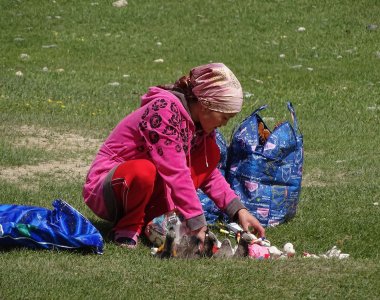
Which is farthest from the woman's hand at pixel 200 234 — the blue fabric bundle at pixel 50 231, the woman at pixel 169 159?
the blue fabric bundle at pixel 50 231

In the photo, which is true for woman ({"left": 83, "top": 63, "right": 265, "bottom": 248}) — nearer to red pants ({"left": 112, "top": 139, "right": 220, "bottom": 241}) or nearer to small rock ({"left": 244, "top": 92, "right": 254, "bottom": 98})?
red pants ({"left": 112, "top": 139, "right": 220, "bottom": 241})

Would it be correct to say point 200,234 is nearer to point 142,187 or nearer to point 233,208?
point 142,187

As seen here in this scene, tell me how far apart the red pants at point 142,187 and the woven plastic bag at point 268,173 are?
636 millimetres

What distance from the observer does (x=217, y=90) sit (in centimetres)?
570

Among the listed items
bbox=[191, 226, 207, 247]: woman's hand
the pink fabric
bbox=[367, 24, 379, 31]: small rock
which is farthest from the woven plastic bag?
bbox=[367, 24, 379, 31]: small rock

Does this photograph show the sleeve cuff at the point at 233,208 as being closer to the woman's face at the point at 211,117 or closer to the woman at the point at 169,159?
the woman at the point at 169,159

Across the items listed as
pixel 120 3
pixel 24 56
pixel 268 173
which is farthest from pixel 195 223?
pixel 120 3

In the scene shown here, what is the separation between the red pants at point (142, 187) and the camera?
579cm

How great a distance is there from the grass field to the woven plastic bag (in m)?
0.17

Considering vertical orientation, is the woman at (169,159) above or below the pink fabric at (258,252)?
above

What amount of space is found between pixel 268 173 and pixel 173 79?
5247mm

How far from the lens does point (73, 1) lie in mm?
15664

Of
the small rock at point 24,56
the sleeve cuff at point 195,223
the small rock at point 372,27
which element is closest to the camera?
the sleeve cuff at point 195,223

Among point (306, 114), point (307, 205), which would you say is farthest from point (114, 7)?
point (307, 205)
